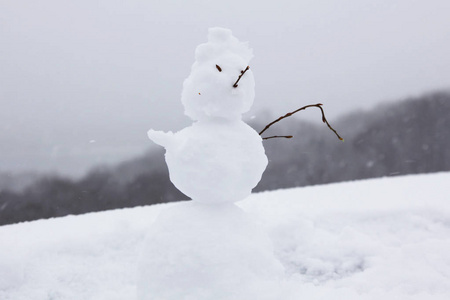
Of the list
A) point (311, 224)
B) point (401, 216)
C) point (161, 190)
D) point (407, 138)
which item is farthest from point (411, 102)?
point (311, 224)

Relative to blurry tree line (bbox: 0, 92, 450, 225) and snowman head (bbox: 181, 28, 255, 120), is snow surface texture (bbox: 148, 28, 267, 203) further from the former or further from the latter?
blurry tree line (bbox: 0, 92, 450, 225)

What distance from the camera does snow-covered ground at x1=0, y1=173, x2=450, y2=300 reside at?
11.0ft

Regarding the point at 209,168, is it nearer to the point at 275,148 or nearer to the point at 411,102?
the point at 275,148

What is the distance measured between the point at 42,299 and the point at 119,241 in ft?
3.86

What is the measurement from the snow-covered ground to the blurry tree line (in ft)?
30.8

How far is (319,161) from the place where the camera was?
55.9ft

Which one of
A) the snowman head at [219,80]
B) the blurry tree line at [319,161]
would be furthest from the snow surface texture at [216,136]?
the blurry tree line at [319,161]

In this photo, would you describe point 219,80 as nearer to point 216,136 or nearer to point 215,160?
point 216,136

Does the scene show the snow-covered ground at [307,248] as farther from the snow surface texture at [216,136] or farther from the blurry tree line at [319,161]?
the blurry tree line at [319,161]

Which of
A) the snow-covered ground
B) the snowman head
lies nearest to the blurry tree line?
the snow-covered ground

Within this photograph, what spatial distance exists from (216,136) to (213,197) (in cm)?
39

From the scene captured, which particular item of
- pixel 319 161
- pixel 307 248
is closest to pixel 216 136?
pixel 307 248

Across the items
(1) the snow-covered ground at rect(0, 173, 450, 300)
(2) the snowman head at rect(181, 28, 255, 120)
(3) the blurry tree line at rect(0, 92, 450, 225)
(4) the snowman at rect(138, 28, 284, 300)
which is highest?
(2) the snowman head at rect(181, 28, 255, 120)

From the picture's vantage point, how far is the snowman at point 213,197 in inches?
86.4
